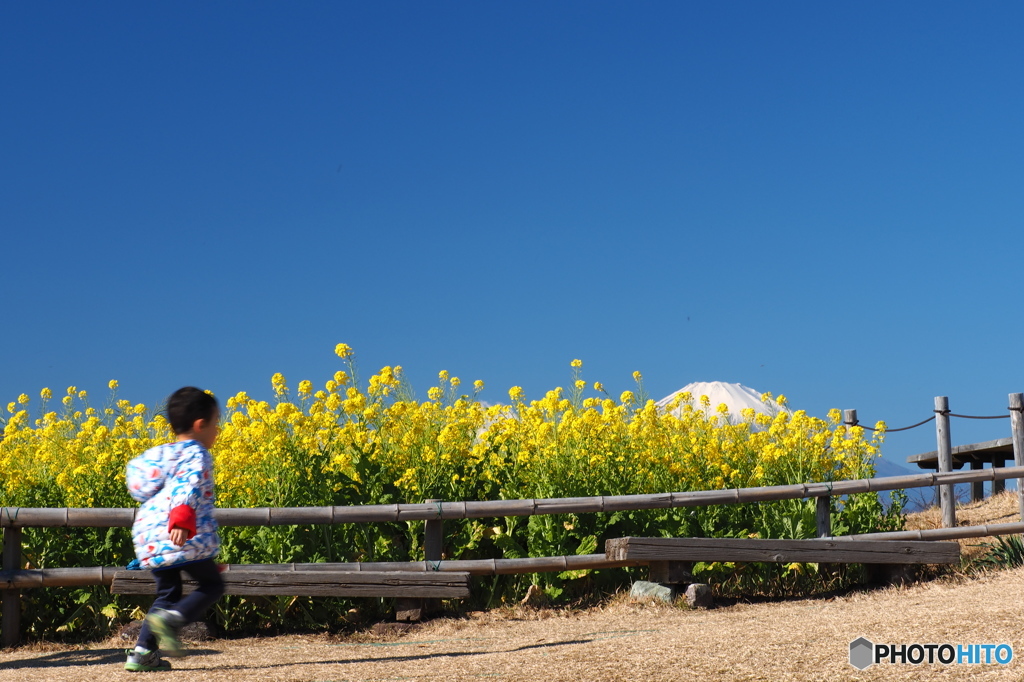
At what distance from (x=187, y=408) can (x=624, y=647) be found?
10.7 ft

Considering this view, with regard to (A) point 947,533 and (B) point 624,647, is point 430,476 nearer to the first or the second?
(B) point 624,647

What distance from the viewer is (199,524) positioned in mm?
4672

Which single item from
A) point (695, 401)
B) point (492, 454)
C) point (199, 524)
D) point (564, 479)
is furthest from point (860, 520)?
point (199, 524)

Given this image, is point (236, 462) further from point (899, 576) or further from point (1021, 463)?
point (1021, 463)

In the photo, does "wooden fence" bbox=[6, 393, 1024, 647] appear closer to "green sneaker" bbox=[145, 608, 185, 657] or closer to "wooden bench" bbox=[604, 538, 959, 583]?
"wooden bench" bbox=[604, 538, 959, 583]

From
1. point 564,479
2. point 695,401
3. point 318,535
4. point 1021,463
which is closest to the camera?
point 318,535

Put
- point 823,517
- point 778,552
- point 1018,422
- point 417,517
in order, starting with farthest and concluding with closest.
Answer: point 1018,422 < point 823,517 < point 778,552 < point 417,517

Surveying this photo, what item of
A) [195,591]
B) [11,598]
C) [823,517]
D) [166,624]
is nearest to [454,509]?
[195,591]

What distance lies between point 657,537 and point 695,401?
242 cm

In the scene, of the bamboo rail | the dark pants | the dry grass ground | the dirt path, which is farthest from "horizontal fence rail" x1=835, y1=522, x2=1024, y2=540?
the dark pants

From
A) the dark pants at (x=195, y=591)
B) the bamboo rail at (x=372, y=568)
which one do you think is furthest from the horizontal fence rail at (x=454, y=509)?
the dark pants at (x=195, y=591)

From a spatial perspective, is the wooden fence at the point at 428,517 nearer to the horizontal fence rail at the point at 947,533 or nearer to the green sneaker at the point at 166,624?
the horizontal fence rail at the point at 947,533

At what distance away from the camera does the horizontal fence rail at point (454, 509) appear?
7023 millimetres

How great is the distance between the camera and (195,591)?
15.7 feet
